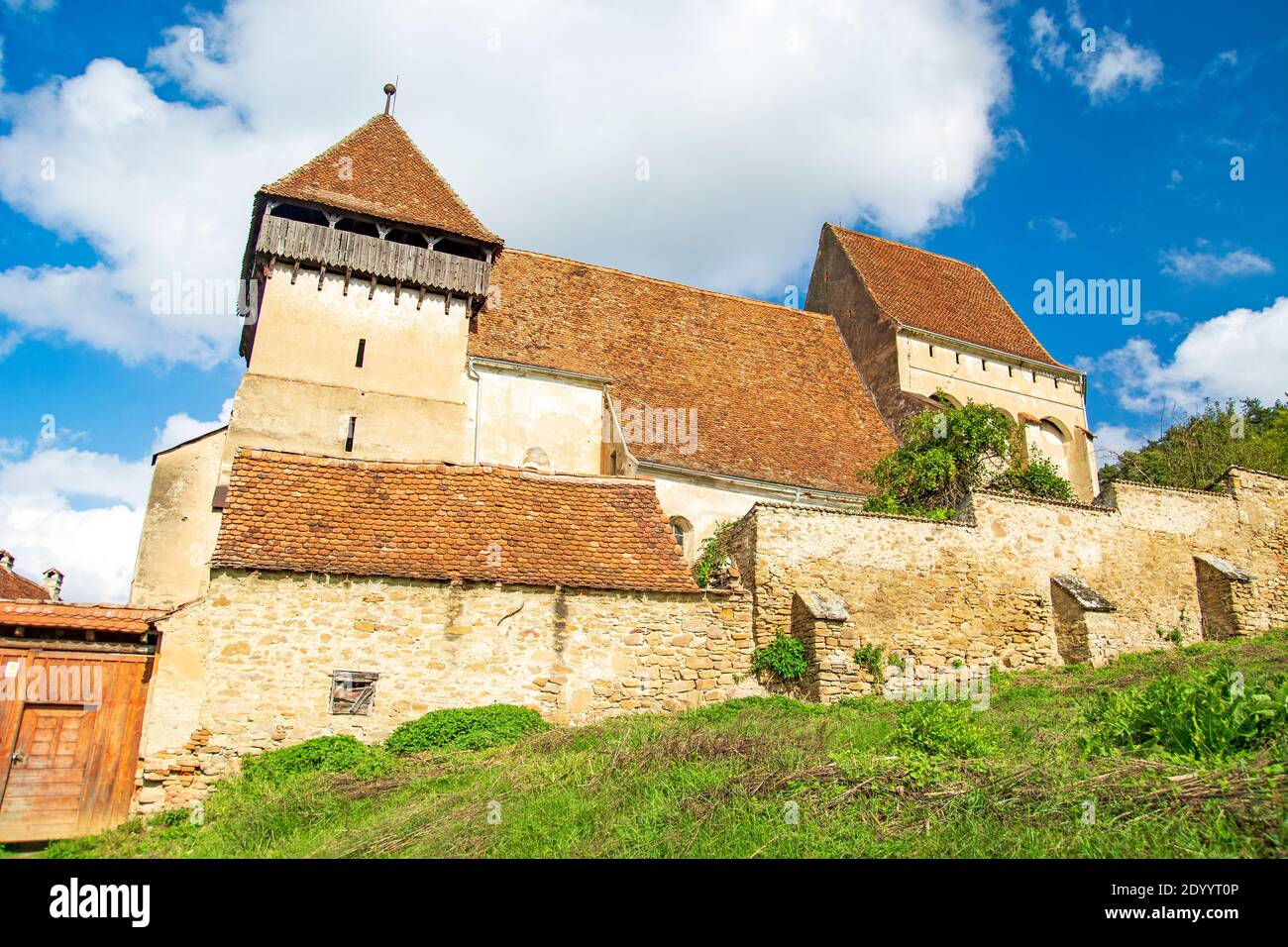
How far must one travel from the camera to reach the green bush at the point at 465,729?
1150 centimetres

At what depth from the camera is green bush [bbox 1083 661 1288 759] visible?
7211 millimetres

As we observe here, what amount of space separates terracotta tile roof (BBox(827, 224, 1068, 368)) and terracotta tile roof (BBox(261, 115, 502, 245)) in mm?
12708

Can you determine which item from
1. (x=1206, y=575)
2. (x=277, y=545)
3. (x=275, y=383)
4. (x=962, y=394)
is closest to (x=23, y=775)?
(x=277, y=545)

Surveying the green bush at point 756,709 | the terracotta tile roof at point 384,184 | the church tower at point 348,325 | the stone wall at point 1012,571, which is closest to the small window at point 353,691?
the green bush at point 756,709

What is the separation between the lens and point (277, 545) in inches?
493

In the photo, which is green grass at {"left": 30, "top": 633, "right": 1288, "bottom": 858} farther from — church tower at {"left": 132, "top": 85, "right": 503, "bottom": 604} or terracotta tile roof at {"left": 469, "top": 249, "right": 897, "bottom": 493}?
terracotta tile roof at {"left": 469, "top": 249, "right": 897, "bottom": 493}

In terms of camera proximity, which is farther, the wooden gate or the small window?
the small window

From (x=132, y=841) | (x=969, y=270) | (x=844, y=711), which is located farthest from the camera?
(x=969, y=270)

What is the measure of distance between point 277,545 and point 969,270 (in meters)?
27.4

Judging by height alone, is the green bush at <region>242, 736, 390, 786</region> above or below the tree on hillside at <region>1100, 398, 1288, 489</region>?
below

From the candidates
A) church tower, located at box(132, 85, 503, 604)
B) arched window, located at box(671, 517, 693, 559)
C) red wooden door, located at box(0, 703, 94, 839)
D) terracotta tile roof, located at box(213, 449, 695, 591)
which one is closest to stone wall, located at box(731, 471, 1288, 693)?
terracotta tile roof, located at box(213, 449, 695, 591)

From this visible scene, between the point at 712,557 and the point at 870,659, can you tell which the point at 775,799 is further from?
the point at 712,557
